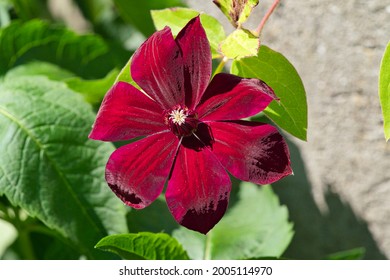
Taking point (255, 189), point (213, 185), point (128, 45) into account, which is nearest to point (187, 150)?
point (213, 185)

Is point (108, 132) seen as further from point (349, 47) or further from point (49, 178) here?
point (349, 47)

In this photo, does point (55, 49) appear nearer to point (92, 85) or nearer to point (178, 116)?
point (92, 85)

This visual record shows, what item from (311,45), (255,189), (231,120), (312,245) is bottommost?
(312,245)

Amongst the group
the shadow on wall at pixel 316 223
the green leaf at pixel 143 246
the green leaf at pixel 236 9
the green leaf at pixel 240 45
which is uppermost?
the green leaf at pixel 236 9

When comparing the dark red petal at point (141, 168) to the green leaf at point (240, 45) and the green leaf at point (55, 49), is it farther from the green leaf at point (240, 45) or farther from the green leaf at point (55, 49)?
the green leaf at point (55, 49)

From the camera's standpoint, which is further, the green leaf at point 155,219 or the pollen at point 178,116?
the green leaf at point 155,219

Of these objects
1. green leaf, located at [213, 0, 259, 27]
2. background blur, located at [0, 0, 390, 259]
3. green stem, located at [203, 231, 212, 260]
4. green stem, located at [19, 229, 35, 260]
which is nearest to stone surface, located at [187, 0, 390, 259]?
background blur, located at [0, 0, 390, 259]

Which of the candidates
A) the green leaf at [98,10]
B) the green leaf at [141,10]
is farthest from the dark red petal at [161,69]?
the green leaf at [98,10]
